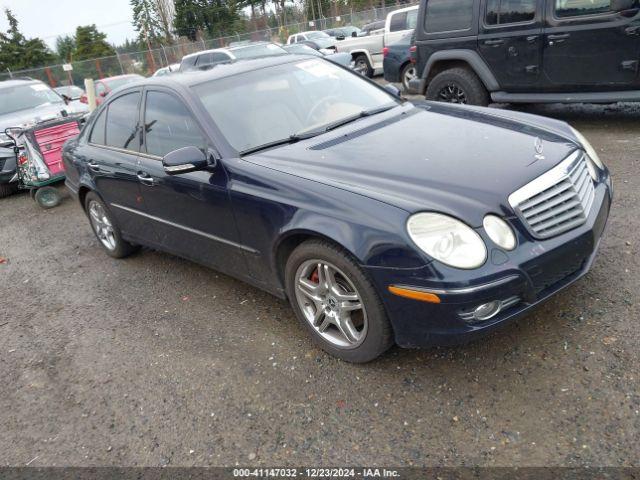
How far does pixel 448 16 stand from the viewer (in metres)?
7.19

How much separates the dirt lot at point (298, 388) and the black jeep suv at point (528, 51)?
2523 mm

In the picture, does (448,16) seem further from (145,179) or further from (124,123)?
(145,179)

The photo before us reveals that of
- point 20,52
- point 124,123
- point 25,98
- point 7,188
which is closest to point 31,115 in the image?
point 25,98

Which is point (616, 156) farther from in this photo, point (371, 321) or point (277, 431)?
point (277, 431)

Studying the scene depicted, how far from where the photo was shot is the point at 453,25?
7.14m

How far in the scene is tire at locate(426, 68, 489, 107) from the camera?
7.07 meters

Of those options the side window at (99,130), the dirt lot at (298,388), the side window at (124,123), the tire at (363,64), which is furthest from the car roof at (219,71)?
the tire at (363,64)

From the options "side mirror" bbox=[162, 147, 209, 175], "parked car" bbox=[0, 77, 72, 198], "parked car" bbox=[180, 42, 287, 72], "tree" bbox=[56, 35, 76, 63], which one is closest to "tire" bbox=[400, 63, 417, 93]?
"parked car" bbox=[180, 42, 287, 72]

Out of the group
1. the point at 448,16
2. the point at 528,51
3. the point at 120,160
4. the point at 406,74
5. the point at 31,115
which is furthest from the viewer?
the point at 406,74

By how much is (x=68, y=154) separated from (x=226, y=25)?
42483 mm

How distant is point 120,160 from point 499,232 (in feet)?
10.3

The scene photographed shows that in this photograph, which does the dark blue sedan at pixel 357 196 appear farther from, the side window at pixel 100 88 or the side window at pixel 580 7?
the side window at pixel 100 88

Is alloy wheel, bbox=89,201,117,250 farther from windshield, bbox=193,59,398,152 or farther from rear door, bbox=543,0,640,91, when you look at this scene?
rear door, bbox=543,0,640,91

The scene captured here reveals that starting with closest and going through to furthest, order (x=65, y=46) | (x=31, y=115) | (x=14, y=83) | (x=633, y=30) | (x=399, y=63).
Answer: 1. (x=633, y=30)
2. (x=31, y=115)
3. (x=14, y=83)
4. (x=399, y=63)
5. (x=65, y=46)
